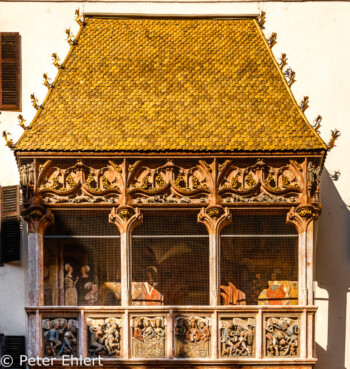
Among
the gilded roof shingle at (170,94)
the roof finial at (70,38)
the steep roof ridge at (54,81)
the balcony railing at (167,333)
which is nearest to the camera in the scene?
the balcony railing at (167,333)

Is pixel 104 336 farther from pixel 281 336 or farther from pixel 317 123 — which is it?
pixel 317 123

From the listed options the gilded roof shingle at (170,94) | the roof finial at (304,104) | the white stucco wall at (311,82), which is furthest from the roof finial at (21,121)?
the roof finial at (304,104)

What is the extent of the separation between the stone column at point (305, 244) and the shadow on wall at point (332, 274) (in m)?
1.86

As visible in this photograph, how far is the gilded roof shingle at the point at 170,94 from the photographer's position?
75.8 feet

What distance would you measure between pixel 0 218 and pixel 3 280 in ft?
3.96

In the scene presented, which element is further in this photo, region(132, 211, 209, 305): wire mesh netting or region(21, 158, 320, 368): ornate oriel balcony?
region(132, 211, 209, 305): wire mesh netting

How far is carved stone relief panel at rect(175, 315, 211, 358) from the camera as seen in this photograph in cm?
2267

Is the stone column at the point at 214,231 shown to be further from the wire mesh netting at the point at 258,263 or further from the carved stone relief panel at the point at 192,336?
the wire mesh netting at the point at 258,263

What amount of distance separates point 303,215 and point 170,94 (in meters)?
3.55

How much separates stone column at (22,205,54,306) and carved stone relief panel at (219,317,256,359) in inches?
131

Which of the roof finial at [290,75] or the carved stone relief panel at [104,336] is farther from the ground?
the roof finial at [290,75]

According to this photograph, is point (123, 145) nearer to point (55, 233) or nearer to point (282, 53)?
point (55, 233)

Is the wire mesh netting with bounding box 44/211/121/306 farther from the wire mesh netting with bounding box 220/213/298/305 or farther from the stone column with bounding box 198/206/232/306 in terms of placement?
the wire mesh netting with bounding box 220/213/298/305

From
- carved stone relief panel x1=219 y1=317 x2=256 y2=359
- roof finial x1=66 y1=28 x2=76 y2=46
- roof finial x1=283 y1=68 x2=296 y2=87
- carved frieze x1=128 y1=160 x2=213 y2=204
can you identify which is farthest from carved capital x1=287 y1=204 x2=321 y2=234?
roof finial x1=66 y1=28 x2=76 y2=46
